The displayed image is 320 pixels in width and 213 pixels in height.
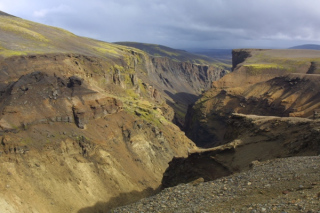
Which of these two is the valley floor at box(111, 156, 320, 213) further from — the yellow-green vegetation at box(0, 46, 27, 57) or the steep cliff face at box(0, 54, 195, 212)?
the yellow-green vegetation at box(0, 46, 27, 57)

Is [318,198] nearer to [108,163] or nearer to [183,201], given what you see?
[183,201]

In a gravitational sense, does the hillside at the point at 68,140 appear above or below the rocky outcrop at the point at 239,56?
below

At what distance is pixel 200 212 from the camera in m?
16.5

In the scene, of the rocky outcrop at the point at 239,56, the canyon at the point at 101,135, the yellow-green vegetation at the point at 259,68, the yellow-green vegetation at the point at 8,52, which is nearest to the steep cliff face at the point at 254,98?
the yellow-green vegetation at the point at 259,68

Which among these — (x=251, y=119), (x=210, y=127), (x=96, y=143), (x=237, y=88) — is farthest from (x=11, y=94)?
(x=237, y=88)

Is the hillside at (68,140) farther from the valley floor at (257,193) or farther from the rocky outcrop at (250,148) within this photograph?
the valley floor at (257,193)

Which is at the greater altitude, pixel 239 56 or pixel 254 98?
pixel 239 56

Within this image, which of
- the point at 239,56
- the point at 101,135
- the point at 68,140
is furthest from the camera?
the point at 239,56

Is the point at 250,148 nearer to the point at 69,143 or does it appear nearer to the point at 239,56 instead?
the point at 69,143

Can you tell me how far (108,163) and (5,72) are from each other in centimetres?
2949

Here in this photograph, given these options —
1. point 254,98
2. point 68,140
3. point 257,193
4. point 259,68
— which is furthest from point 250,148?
point 259,68

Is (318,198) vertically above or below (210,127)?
above

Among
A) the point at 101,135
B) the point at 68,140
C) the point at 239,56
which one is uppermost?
the point at 239,56

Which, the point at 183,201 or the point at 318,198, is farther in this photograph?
the point at 183,201
